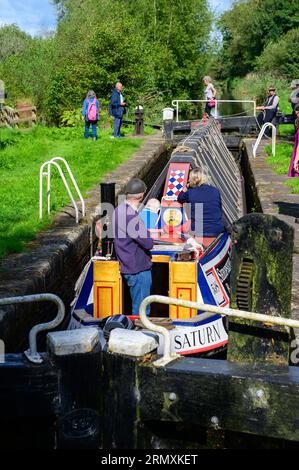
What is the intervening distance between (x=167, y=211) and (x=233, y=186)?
16.7ft

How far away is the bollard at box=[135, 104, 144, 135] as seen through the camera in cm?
2003

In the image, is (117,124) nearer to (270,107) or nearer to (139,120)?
(139,120)

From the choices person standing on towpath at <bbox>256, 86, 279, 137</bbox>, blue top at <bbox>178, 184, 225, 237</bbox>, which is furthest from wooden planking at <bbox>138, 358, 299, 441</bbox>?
person standing on towpath at <bbox>256, 86, 279, 137</bbox>

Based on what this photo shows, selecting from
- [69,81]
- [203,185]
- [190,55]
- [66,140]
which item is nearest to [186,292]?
[203,185]

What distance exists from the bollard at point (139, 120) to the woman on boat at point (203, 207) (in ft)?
42.4

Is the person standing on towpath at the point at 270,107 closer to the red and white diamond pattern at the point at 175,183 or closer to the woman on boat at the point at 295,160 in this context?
the woman on boat at the point at 295,160

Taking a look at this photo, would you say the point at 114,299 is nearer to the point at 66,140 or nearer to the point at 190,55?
the point at 66,140

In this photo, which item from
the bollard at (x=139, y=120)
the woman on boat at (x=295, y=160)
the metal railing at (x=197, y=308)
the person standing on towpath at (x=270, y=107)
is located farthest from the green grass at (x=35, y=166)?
the metal railing at (x=197, y=308)

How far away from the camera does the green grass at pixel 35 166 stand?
862cm

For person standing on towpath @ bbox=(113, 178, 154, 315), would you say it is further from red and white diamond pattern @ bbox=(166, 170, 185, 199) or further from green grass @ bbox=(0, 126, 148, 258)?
red and white diamond pattern @ bbox=(166, 170, 185, 199)

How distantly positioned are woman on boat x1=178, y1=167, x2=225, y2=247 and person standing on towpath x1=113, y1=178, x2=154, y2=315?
159 centimetres

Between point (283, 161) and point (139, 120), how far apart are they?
6.96 meters

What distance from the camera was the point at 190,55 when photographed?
41.1 m

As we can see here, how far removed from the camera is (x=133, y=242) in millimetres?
5711
